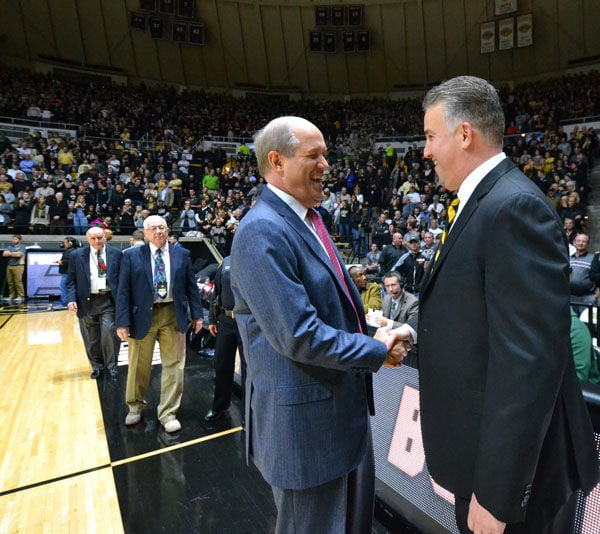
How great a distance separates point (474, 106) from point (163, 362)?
3.32 m

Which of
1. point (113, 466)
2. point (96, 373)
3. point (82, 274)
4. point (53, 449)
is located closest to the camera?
point (113, 466)

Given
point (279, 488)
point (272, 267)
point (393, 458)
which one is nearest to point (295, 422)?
point (279, 488)

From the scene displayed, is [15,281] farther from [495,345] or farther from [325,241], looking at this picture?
[495,345]

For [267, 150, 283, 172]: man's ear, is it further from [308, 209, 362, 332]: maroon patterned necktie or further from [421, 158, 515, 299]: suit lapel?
[421, 158, 515, 299]: suit lapel

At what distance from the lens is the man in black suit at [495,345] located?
35.6 inches

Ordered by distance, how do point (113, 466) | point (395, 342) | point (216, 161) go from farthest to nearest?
point (216, 161)
point (113, 466)
point (395, 342)

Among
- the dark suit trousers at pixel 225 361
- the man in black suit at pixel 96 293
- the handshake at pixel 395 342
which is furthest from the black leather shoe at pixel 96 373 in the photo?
the handshake at pixel 395 342

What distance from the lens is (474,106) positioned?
3.58 ft

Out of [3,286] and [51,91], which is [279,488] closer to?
[3,286]

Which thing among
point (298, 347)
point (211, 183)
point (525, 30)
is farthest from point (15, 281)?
point (525, 30)

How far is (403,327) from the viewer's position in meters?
1.50

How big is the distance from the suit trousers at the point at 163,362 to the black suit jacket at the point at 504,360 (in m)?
2.88

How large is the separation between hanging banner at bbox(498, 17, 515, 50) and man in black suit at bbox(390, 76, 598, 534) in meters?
23.5

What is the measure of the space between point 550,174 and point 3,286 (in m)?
14.5
